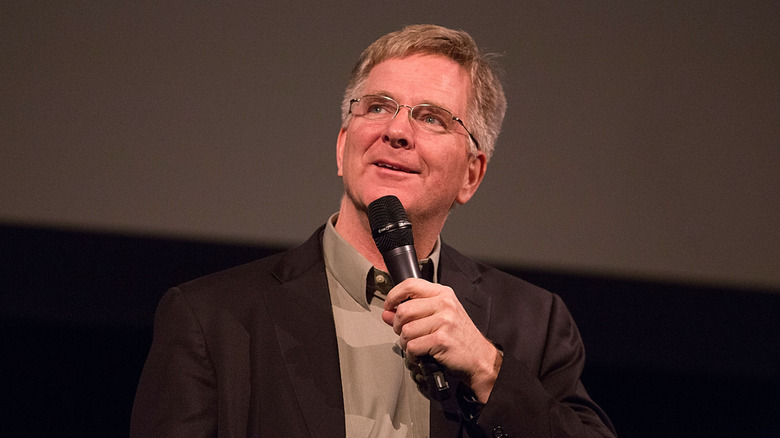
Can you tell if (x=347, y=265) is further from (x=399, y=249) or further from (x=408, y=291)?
(x=408, y=291)

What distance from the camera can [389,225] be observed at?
54.2 inches

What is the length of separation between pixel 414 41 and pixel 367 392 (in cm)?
88

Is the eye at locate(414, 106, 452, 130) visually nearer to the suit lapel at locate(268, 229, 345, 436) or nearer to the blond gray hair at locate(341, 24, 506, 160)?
the blond gray hair at locate(341, 24, 506, 160)

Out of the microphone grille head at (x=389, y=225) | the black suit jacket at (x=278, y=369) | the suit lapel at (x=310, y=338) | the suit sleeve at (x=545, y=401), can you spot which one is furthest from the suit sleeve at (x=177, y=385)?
the suit sleeve at (x=545, y=401)

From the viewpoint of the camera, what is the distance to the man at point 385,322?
141 cm

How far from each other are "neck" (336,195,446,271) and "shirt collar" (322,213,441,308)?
0.03m

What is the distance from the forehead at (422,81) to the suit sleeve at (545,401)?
2.06 feet

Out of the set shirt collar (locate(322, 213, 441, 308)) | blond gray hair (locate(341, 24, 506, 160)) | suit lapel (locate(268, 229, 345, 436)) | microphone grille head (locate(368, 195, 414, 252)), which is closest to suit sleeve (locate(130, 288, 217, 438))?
suit lapel (locate(268, 229, 345, 436))

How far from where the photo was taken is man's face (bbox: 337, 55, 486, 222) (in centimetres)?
Result: 167

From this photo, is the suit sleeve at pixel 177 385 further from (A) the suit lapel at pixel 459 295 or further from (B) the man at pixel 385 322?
(A) the suit lapel at pixel 459 295

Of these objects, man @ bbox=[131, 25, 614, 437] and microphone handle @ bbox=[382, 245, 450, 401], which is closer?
microphone handle @ bbox=[382, 245, 450, 401]

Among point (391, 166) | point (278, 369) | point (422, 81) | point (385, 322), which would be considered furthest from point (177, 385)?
point (422, 81)

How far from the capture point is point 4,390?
220 cm

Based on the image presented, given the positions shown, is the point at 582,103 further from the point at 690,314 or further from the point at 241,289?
the point at 241,289
